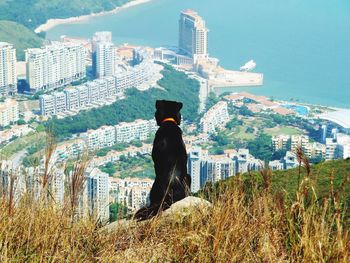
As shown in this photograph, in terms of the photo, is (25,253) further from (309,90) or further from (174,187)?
(309,90)

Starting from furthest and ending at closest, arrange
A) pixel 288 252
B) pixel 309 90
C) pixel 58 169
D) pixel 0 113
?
1. pixel 309 90
2. pixel 0 113
3. pixel 58 169
4. pixel 288 252

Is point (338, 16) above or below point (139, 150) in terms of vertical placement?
above

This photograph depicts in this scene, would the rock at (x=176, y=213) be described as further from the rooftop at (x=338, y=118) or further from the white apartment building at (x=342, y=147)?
the rooftop at (x=338, y=118)

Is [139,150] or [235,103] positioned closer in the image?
[139,150]

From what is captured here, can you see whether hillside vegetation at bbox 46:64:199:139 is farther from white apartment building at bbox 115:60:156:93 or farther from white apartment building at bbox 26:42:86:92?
white apartment building at bbox 26:42:86:92

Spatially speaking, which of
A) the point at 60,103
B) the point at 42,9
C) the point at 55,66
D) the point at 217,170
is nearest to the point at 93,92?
the point at 60,103

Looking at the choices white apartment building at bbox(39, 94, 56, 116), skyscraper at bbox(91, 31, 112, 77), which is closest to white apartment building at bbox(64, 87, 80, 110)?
white apartment building at bbox(39, 94, 56, 116)

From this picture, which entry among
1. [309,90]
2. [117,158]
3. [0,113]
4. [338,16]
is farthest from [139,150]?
[338,16]

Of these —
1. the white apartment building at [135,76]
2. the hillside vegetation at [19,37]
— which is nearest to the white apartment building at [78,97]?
the white apartment building at [135,76]
